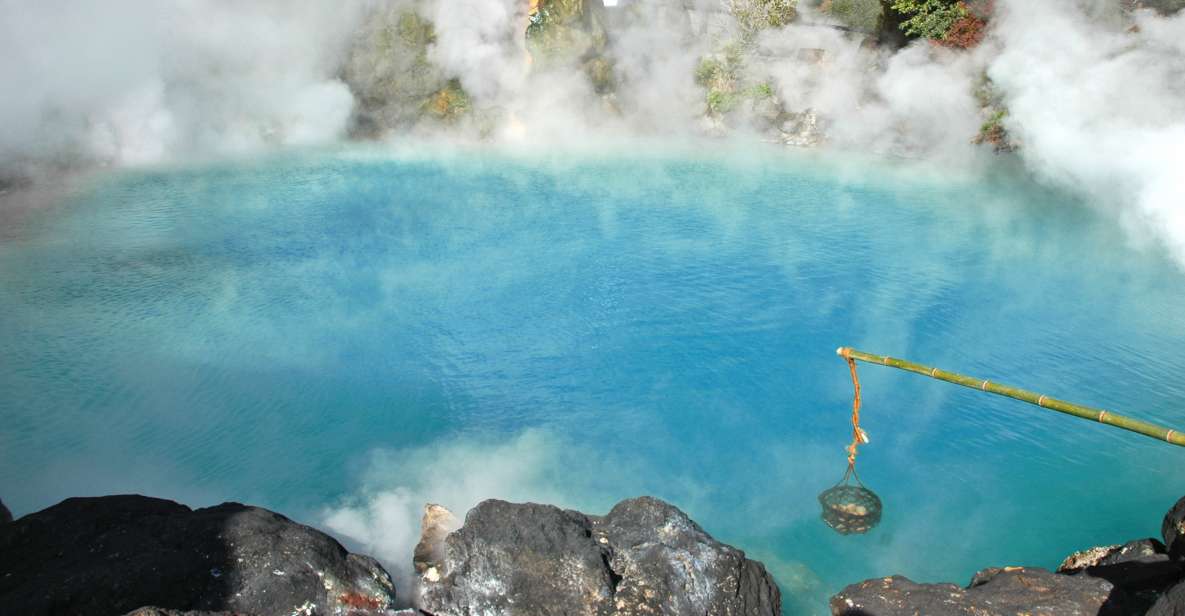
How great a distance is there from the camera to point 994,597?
509 centimetres

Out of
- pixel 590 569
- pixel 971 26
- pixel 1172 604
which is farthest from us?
pixel 971 26

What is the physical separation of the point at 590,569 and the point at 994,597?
8.19 feet

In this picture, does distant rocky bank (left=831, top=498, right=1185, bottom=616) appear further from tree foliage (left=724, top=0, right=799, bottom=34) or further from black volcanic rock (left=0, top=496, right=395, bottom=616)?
tree foliage (left=724, top=0, right=799, bottom=34)

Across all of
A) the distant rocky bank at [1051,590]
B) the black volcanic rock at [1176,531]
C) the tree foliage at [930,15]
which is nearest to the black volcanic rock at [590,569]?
the distant rocky bank at [1051,590]

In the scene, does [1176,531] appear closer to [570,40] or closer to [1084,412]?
[1084,412]

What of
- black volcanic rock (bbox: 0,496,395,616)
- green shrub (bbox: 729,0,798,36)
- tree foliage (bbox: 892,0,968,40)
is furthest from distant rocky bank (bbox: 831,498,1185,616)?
green shrub (bbox: 729,0,798,36)

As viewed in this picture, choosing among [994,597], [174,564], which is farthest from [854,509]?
[174,564]

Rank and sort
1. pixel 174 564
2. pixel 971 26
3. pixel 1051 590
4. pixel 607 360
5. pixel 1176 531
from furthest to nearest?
1. pixel 971 26
2. pixel 607 360
3. pixel 1176 531
4. pixel 1051 590
5. pixel 174 564

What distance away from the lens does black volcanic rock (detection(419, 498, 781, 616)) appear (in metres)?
5.00

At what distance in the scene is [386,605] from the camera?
5.02m

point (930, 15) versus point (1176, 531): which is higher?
point (930, 15)

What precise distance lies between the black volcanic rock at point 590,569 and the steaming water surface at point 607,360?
2.84 ft

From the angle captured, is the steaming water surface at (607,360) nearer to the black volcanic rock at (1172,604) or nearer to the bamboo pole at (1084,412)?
the bamboo pole at (1084,412)

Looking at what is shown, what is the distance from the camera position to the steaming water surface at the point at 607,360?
667 centimetres
